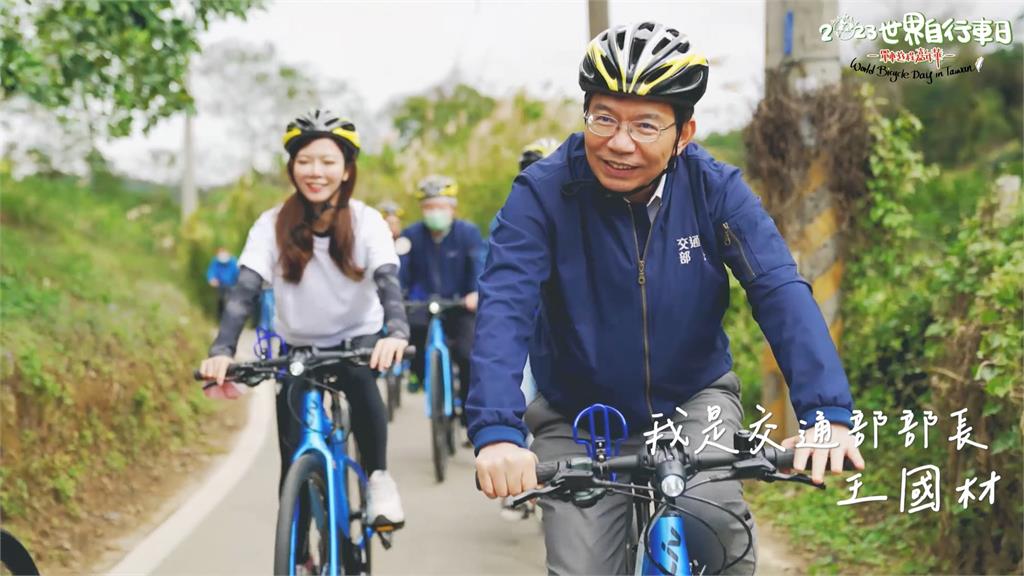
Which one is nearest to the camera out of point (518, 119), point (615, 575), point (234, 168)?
point (615, 575)

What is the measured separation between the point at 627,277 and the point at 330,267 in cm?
230

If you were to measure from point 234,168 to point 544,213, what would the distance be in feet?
175

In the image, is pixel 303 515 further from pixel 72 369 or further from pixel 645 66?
pixel 72 369

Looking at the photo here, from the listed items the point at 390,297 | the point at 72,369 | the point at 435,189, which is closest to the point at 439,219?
the point at 435,189

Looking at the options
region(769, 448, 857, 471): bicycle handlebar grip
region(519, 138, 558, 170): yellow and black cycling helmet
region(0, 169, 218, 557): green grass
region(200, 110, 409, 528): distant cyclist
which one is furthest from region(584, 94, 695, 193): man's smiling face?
region(0, 169, 218, 557): green grass

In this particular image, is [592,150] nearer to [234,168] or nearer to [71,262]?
[71,262]

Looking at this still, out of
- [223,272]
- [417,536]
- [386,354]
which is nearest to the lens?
[386,354]

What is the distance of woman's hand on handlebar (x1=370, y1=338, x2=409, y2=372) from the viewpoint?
14.9ft

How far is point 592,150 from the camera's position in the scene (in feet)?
9.84

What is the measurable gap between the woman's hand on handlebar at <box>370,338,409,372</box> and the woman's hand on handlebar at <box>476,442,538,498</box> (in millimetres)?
1941

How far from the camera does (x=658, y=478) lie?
2.62 m

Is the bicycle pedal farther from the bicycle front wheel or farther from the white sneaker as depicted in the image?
the bicycle front wheel

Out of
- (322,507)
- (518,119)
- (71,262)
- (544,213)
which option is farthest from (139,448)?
(518,119)

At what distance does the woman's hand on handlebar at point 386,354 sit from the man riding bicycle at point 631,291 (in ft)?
4.25
